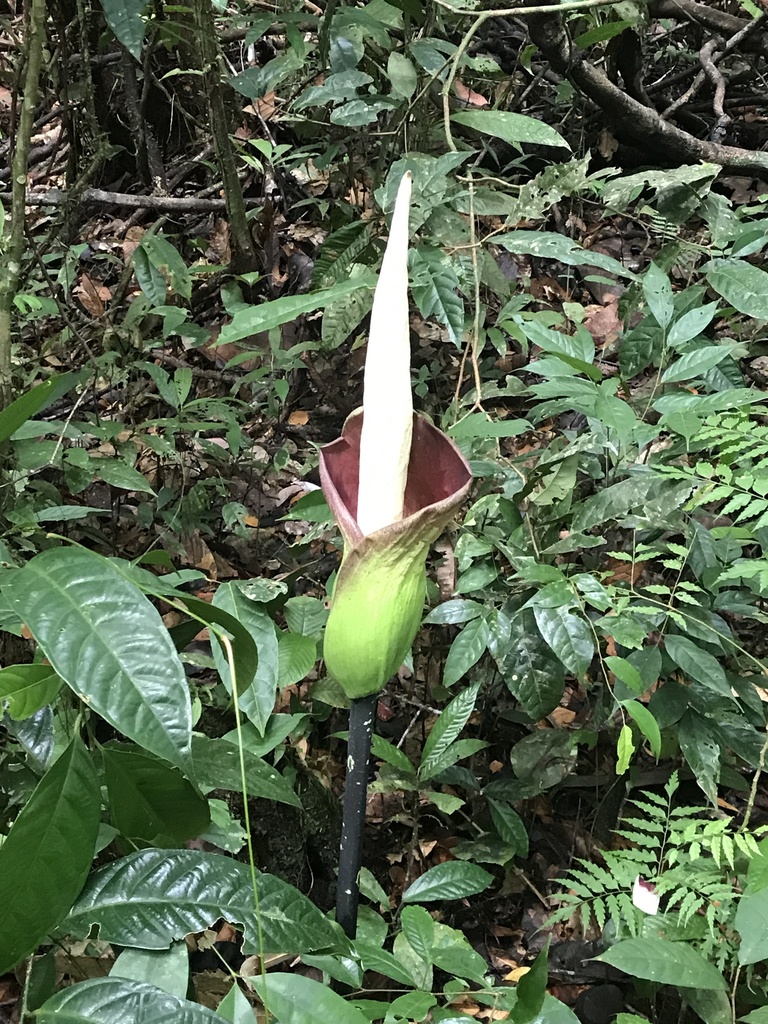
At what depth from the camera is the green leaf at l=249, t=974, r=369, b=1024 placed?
1.67ft

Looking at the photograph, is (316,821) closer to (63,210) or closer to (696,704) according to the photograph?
(696,704)

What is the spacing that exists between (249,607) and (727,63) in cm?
247

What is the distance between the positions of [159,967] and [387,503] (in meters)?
0.36

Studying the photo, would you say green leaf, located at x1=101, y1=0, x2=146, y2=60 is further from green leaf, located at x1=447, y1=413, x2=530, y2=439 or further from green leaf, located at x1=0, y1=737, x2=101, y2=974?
green leaf, located at x1=0, y1=737, x2=101, y2=974

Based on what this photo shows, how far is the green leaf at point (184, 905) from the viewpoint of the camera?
1.75 ft

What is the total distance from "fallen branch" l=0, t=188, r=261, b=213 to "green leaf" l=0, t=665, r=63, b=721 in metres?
1.51

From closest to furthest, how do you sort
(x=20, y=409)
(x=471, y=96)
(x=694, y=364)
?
1. (x=20, y=409)
2. (x=694, y=364)
3. (x=471, y=96)

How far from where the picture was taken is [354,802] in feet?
1.93

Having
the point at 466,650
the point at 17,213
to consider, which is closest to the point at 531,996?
the point at 466,650

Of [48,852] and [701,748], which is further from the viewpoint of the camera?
[701,748]

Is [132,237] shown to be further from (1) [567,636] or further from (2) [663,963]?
(2) [663,963]

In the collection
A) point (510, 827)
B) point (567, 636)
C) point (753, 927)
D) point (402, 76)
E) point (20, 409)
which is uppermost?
point (402, 76)

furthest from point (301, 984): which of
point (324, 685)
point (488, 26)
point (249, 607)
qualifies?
point (488, 26)

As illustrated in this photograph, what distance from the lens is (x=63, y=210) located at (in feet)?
4.97
